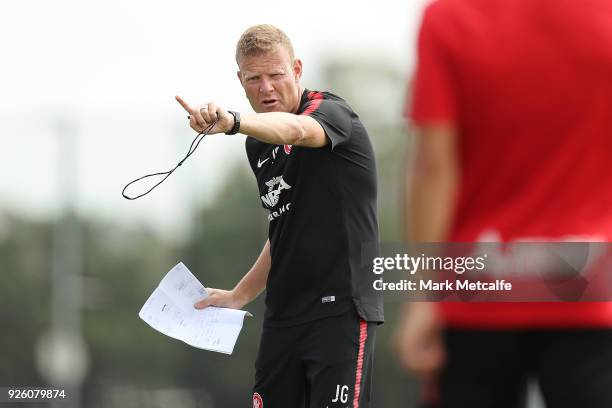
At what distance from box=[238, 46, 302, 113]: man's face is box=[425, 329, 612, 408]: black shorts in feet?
7.14

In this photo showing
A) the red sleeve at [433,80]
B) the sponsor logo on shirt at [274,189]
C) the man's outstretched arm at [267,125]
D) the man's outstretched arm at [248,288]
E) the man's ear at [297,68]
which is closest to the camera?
the red sleeve at [433,80]

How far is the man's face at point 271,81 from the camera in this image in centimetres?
469

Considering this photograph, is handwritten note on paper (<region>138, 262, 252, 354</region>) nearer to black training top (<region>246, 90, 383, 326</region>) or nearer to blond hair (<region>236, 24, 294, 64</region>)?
black training top (<region>246, 90, 383, 326</region>)

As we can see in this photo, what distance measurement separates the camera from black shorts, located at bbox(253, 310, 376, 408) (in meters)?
4.51

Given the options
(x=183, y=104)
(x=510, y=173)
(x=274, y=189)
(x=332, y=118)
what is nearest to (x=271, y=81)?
(x=332, y=118)

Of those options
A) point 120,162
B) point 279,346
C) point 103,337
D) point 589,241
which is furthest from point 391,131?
point 589,241

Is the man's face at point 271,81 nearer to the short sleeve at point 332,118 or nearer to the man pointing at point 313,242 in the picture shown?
the man pointing at point 313,242

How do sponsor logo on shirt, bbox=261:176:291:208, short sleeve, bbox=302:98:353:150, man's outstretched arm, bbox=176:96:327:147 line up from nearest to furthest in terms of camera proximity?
1. man's outstretched arm, bbox=176:96:327:147
2. short sleeve, bbox=302:98:353:150
3. sponsor logo on shirt, bbox=261:176:291:208

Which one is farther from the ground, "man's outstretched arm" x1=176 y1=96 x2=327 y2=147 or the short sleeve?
the short sleeve

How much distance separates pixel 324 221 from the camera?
4582mm

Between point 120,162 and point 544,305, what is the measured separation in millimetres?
13417

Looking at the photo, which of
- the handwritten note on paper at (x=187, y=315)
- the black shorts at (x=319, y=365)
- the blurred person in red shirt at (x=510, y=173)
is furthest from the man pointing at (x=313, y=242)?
the blurred person in red shirt at (x=510, y=173)

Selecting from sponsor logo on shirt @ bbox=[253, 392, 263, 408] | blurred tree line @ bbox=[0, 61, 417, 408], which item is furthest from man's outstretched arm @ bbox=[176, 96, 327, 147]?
blurred tree line @ bbox=[0, 61, 417, 408]

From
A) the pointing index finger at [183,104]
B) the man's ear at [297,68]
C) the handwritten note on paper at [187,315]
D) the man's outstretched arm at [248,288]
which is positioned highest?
the man's ear at [297,68]
